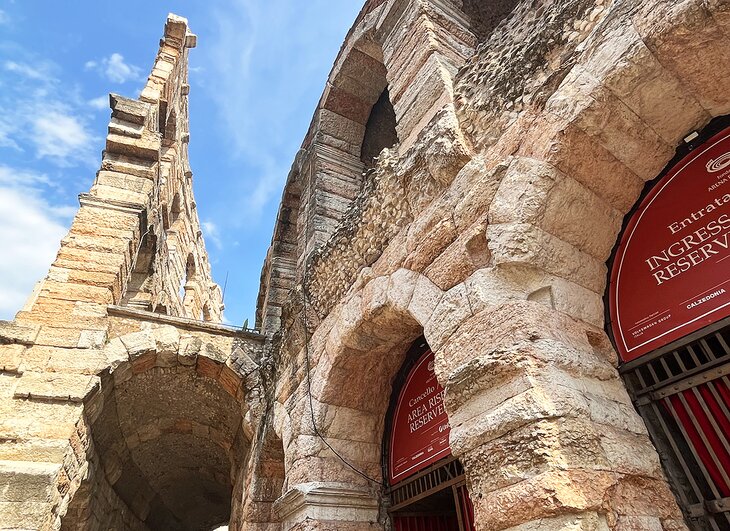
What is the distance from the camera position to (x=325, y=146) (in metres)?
5.78

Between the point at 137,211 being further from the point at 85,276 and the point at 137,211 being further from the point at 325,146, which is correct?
the point at 325,146

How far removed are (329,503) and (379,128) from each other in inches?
189

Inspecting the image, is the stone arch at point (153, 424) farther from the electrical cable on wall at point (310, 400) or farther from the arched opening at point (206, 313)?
the arched opening at point (206, 313)

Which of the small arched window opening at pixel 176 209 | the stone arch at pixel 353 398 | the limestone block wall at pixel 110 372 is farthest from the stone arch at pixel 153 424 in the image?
the small arched window opening at pixel 176 209

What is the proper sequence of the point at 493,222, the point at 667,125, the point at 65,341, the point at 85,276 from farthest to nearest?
the point at 85,276 < the point at 65,341 < the point at 493,222 < the point at 667,125

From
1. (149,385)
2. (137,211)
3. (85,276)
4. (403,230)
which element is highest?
(137,211)

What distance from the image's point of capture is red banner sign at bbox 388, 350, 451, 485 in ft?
9.90

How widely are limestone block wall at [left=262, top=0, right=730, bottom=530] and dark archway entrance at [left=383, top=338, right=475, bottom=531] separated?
0.21m

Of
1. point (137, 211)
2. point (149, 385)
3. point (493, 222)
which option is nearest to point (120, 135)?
point (137, 211)

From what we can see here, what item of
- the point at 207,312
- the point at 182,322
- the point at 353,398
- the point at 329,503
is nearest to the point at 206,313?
the point at 207,312

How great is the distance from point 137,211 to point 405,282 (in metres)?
4.15

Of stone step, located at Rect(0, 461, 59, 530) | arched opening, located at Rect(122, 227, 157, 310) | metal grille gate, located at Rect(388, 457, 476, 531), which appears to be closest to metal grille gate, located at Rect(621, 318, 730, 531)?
metal grille gate, located at Rect(388, 457, 476, 531)

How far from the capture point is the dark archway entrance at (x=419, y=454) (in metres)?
2.97

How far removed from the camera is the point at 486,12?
488 centimetres
